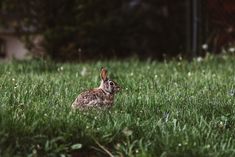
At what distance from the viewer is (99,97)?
506cm

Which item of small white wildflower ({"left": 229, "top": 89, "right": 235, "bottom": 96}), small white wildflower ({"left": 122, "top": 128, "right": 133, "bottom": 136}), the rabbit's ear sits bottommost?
small white wildflower ({"left": 122, "top": 128, "right": 133, "bottom": 136})

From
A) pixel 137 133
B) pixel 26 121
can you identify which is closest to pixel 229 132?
pixel 137 133

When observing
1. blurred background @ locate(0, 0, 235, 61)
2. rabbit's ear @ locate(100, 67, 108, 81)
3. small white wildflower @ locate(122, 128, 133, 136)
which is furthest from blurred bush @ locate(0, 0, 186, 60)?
small white wildflower @ locate(122, 128, 133, 136)

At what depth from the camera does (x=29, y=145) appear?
13.9 ft

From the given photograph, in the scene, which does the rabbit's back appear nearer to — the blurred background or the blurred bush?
the blurred bush

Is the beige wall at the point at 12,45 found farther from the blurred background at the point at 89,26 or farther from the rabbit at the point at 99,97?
the rabbit at the point at 99,97

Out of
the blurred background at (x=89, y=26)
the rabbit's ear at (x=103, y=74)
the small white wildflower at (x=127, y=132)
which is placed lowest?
the small white wildflower at (x=127, y=132)

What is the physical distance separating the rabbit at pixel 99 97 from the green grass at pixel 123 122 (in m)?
0.07

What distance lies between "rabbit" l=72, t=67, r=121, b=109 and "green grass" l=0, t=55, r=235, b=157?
0.22 ft

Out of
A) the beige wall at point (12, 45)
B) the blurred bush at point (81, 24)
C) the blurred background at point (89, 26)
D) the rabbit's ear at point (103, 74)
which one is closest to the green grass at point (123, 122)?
the rabbit's ear at point (103, 74)

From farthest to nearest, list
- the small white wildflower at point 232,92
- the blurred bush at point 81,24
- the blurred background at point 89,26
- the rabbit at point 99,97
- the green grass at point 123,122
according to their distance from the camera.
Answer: the blurred bush at point 81,24 → the blurred background at point 89,26 → the small white wildflower at point 232,92 → the rabbit at point 99,97 → the green grass at point 123,122

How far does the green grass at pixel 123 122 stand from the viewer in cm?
426

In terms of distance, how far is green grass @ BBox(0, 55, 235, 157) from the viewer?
4.26 m

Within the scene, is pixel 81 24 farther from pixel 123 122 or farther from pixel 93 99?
pixel 123 122
